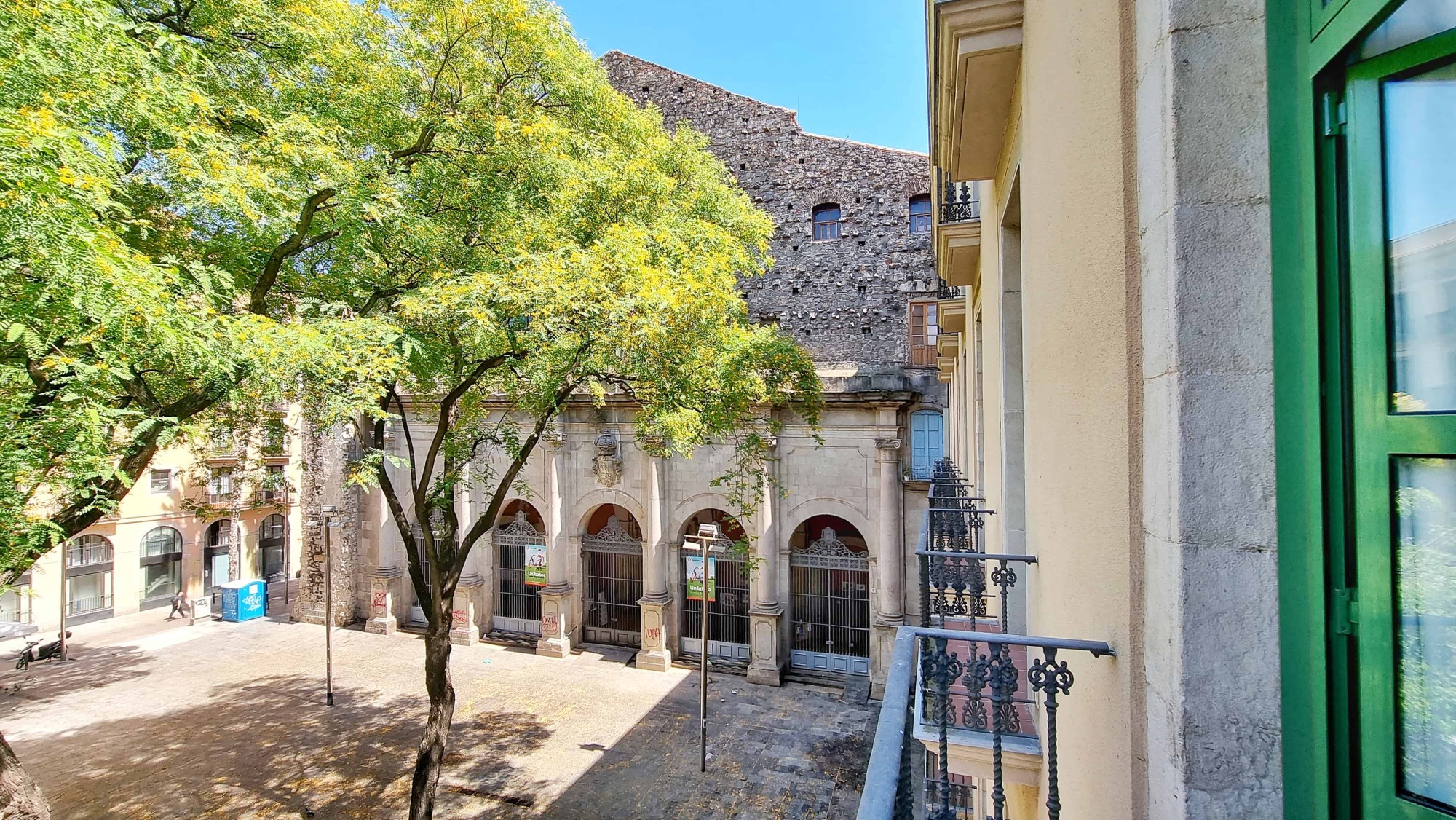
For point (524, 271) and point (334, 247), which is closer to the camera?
point (524, 271)

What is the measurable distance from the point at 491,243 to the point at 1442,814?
9838 mm

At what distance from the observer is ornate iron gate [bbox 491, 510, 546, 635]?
1800 centimetres

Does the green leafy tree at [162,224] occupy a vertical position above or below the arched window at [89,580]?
above

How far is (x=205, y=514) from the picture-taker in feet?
32.3

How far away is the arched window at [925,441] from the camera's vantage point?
15000 mm

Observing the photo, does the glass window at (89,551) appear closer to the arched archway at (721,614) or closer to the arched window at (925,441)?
the arched archway at (721,614)

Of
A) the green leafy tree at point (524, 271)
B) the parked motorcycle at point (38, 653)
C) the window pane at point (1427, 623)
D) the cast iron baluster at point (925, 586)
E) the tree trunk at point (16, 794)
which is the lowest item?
the parked motorcycle at point (38, 653)

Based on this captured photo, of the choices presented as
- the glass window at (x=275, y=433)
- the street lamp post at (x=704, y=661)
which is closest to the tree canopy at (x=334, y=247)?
the glass window at (x=275, y=433)

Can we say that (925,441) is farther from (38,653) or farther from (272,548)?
(272,548)

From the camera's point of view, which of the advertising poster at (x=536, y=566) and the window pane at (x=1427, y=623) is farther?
the advertising poster at (x=536, y=566)

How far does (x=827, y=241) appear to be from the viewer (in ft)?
66.6

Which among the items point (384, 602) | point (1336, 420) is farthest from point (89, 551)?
point (1336, 420)

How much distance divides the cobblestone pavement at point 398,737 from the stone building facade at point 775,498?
1.31 metres

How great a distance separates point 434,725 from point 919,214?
57.7 feet
